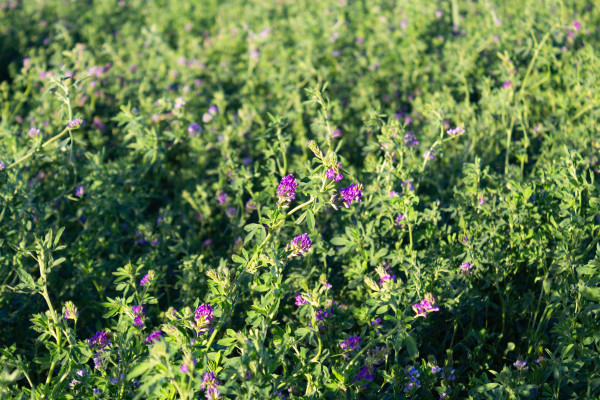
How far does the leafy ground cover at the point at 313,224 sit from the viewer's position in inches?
77.9

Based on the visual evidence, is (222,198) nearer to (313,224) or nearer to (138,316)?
(138,316)

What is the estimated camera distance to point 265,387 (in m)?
1.69

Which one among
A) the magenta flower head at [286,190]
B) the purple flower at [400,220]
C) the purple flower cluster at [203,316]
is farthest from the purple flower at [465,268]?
the purple flower cluster at [203,316]

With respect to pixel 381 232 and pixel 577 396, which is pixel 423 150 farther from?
pixel 577 396

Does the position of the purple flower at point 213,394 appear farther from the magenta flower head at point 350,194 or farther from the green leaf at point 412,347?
the magenta flower head at point 350,194

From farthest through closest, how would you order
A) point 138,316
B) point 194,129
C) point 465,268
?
point 194,129 → point 465,268 → point 138,316

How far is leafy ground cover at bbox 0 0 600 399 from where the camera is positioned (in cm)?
198

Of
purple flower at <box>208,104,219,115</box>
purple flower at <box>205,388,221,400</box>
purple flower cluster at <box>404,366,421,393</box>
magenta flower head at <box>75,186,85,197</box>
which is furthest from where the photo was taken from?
purple flower at <box>208,104,219,115</box>

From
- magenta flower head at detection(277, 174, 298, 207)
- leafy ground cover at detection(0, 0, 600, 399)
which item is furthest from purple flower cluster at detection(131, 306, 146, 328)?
magenta flower head at detection(277, 174, 298, 207)

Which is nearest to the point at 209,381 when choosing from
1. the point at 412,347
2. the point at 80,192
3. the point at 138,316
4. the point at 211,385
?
the point at 211,385

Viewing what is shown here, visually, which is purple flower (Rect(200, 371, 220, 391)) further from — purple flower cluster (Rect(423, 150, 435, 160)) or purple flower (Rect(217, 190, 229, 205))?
purple flower cluster (Rect(423, 150, 435, 160))

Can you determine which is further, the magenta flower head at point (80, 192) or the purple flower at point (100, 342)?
the magenta flower head at point (80, 192)

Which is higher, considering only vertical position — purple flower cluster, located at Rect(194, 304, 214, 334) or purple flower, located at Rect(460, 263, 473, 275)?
purple flower cluster, located at Rect(194, 304, 214, 334)

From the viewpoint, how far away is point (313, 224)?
6.53 feet
